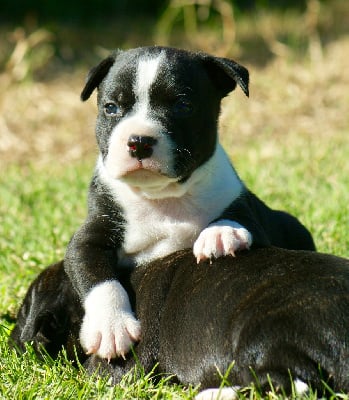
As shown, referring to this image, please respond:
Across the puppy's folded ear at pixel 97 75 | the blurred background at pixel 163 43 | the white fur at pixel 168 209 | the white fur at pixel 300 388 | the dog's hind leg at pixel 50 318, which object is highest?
the puppy's folded ear at pixel 97 75

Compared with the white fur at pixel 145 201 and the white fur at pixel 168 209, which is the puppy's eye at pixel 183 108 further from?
the white fur at pixel 168 209

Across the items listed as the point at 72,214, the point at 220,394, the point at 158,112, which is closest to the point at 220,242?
the point at 158,112

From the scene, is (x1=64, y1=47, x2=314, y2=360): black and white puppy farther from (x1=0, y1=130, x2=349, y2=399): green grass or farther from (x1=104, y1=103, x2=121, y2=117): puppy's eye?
(x1=0, y1=130, x2=349, y2=399): green grass

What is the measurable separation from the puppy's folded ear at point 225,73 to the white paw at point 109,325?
5.09 feet

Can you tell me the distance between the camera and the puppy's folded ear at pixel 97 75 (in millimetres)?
5727

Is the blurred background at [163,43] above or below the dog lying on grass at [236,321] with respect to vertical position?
below

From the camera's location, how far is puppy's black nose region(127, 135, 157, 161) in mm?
4965

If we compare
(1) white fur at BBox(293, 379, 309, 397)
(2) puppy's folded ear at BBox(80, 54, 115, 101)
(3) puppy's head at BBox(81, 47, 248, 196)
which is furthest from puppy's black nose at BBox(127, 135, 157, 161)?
(1) white fur at BBox(293, 379, 309, 397)

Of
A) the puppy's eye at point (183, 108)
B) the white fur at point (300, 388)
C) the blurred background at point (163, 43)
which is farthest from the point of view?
the blurred background at point (163, 43)


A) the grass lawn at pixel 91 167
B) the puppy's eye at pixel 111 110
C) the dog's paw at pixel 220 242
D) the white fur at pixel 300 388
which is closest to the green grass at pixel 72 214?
the grass lawn at pixel 91 167

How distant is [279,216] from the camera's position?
6.48 meters

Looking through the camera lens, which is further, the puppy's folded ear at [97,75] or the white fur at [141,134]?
the puppy's folded ear at [97,75]

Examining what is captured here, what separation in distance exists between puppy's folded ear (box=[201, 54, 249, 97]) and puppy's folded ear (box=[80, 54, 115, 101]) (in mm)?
622

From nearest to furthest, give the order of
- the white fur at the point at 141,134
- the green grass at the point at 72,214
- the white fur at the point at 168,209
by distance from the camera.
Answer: the green grass at the point at 72,214, the white fur at the point at 141,134, the white fur at the point at 168,209
